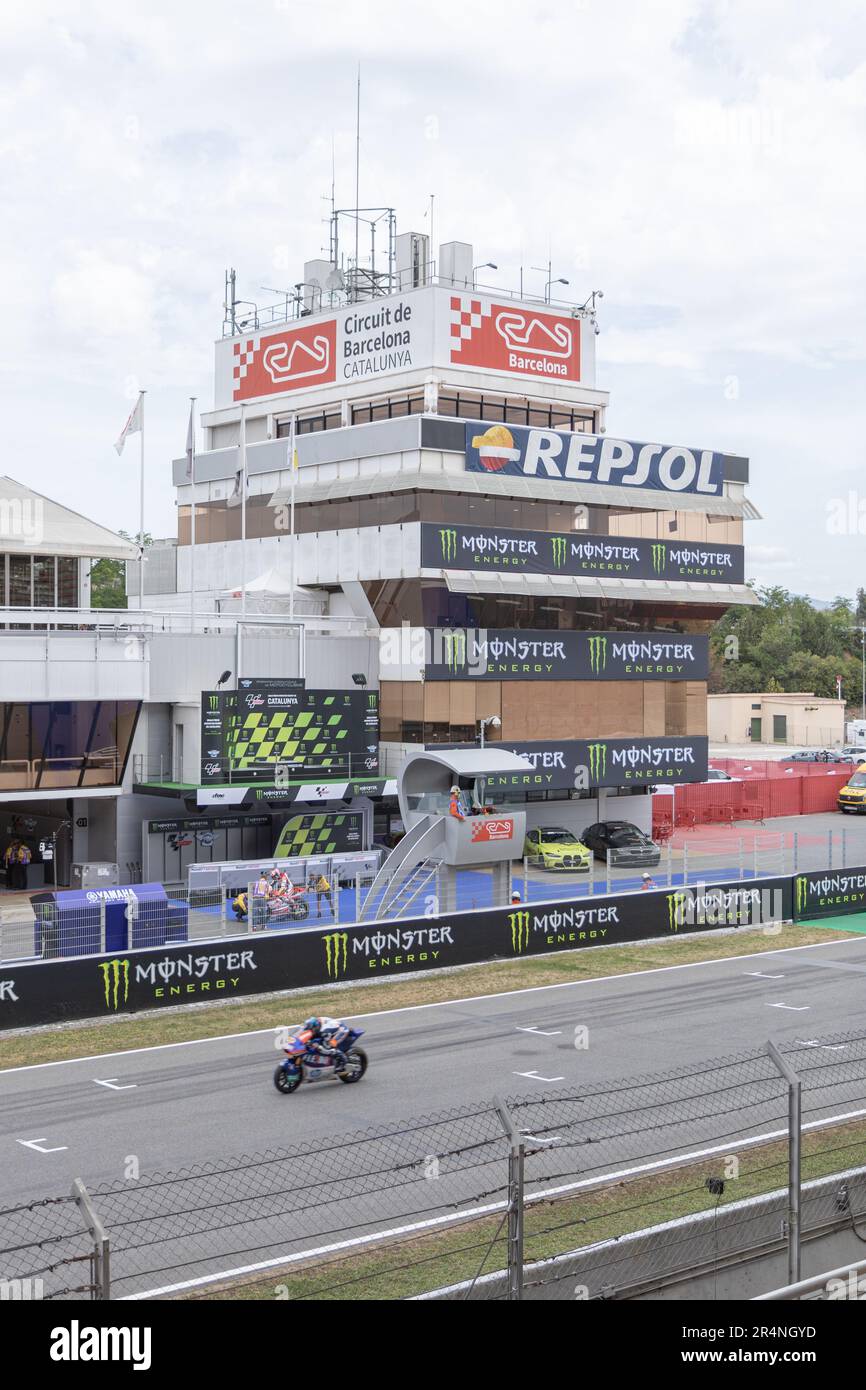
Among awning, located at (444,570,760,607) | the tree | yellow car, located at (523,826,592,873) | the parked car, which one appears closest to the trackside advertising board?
yellow car, located at (523,826,592,873)

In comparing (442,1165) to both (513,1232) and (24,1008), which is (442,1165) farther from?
Answer: (24,1008)

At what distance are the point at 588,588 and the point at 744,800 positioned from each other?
61.4 feet

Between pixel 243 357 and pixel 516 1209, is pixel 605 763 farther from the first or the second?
pixel 516 1209

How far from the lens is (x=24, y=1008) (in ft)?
77.1

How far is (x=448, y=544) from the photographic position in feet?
134

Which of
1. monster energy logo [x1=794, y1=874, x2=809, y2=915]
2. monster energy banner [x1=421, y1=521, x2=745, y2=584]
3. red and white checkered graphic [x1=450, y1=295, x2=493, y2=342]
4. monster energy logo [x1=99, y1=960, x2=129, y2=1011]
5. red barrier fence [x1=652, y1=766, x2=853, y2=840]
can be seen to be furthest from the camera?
red barrier fence [x1=652, y1=766, x2=853, y2=840]

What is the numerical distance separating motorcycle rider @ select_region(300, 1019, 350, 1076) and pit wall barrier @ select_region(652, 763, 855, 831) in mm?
32517

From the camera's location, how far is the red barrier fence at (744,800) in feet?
181

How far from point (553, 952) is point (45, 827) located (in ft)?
52.7

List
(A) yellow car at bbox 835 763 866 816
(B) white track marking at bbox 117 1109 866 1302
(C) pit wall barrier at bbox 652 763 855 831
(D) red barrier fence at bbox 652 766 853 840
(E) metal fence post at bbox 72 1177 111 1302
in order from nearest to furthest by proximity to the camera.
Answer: (E) metal fence post at bbox 72 1177 111 1302, (B) white track marking at bbox 117 1109 866 1302, (D) red barrier fence at bbox 652 766 853 840, (C) pit wall barrier at bbox 652 763 855 831, (A) yellow car at bbox 835 763 866 816

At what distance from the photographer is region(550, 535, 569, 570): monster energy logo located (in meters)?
42.9

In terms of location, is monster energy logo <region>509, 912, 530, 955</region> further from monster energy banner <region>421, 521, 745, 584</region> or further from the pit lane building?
monster energy banner <region>421, 521, 745, 584</region>
